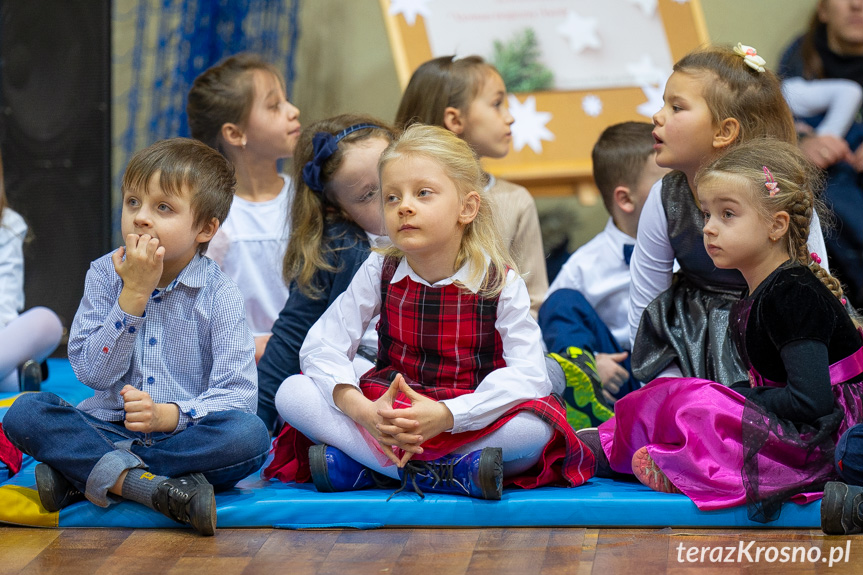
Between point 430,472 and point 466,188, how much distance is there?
0.47m

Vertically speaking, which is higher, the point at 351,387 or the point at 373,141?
the point at 373,141

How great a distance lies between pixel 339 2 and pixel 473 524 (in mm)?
2546

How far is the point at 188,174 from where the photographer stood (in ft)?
5.79

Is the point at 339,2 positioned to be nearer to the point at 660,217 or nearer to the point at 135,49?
the point at 135,49

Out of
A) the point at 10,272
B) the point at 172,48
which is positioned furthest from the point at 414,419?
the point at 172,48

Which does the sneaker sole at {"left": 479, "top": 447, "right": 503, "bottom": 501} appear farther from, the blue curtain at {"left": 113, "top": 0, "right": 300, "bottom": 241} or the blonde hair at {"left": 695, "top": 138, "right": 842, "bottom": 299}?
the blue curtain at {"left": 113, "top": 0, "right": 300, "bottom": 241}

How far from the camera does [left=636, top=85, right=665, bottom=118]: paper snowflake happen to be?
324 cm

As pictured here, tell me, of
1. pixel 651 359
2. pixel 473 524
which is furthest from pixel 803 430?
pixel 473 524

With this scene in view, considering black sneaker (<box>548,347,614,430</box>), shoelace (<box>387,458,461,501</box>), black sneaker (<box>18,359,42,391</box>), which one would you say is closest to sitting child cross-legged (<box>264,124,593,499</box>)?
shoelace (<box>387,458,461,501</box>)

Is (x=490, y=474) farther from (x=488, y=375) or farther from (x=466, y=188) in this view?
(x=466, y=188)

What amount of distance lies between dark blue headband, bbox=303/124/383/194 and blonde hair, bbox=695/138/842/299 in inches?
29.3

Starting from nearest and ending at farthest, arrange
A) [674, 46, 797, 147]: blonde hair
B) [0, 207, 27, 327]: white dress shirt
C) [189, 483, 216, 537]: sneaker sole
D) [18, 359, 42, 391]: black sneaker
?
[189, 483, 216, 537]: sneaker sole, [674, 46, 797, 147]: blonde hair, [18, 359, 42, 391]: black sneaker, [0, 207, 27, 327]: white dress shirt

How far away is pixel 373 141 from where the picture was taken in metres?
2.15

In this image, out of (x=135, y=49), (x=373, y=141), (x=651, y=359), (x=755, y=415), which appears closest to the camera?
(x=755, y=415)
